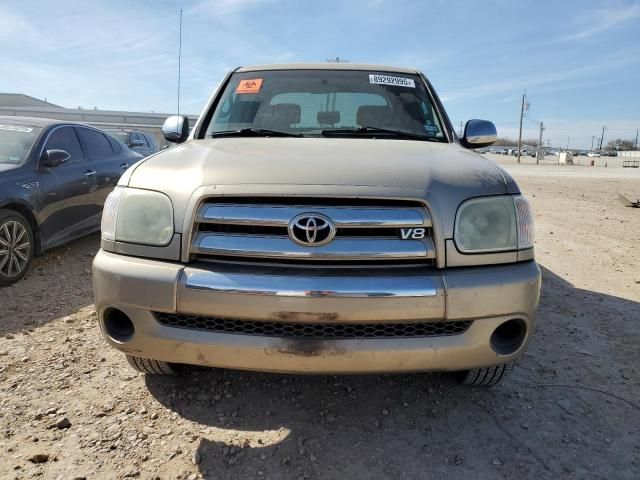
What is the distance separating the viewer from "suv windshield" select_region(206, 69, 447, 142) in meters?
3.24

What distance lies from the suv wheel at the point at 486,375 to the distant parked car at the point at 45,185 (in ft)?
13.4

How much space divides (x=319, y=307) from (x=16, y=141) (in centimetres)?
467

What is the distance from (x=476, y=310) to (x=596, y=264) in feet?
14.6

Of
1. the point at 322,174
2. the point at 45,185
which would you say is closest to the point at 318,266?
the point at 322,174

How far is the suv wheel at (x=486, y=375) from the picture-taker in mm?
2516

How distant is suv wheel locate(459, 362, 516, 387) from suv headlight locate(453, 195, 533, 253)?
2.27 feet

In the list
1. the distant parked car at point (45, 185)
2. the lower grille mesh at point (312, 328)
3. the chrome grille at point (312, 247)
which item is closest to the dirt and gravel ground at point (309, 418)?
the lower grille mesh at point (312, 328)

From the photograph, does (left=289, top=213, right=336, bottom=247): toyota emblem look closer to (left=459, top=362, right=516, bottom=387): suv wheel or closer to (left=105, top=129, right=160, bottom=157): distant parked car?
(left=459, top=362, right=516, bottom=387): suv wheel

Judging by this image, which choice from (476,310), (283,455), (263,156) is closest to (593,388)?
(476,310)

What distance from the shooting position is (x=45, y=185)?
16.3 ft

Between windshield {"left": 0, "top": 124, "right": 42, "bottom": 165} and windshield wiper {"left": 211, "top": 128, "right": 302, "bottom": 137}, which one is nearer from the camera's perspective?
windshield wiper {"left": 211, "top": 128, "right": 302, "bottom": 137}

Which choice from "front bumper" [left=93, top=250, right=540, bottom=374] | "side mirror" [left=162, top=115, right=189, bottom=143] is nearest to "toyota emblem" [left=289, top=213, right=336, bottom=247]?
"front bumper" [left=93, top=250, right=540, bottom=374]

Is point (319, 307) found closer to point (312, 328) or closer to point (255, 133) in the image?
point (312, 328)

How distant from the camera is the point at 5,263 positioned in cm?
442
